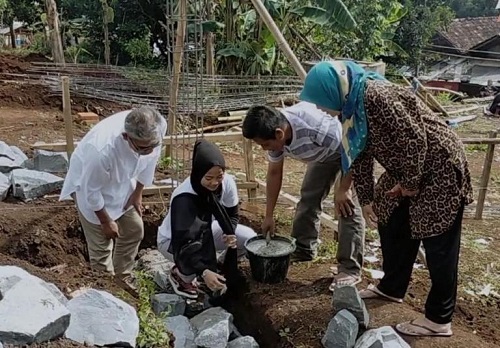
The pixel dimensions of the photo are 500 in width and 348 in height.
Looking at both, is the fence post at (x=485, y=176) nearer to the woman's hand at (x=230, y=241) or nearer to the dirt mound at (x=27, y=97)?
the woman's hand at (x=230, y=241)

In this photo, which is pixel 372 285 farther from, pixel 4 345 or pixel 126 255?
pixel 4 345

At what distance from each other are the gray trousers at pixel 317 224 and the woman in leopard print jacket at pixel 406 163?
39 cm

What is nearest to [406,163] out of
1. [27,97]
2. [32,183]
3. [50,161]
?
[32,183]

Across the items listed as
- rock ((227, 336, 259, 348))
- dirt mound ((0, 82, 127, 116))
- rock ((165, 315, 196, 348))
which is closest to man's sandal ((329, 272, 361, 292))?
rock ((227, 336, 259, 348))

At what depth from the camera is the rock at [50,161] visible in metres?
5.91

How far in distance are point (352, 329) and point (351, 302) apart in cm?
16

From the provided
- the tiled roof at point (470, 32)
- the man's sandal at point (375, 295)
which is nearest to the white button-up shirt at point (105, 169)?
the man's sandal at point (375, 295)

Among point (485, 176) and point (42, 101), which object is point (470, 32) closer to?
point (42, 101)

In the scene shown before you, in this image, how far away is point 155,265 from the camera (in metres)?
4.96

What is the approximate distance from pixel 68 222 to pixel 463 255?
3.14 meters

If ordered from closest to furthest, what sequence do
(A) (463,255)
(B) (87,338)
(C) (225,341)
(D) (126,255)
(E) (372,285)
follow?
(B) (87,338), (C) (225,341), (E) (372,285), (D) (126,255), (A) (463,255)

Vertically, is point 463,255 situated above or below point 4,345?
below

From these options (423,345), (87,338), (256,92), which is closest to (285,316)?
(423,345)

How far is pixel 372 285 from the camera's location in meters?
3.82
